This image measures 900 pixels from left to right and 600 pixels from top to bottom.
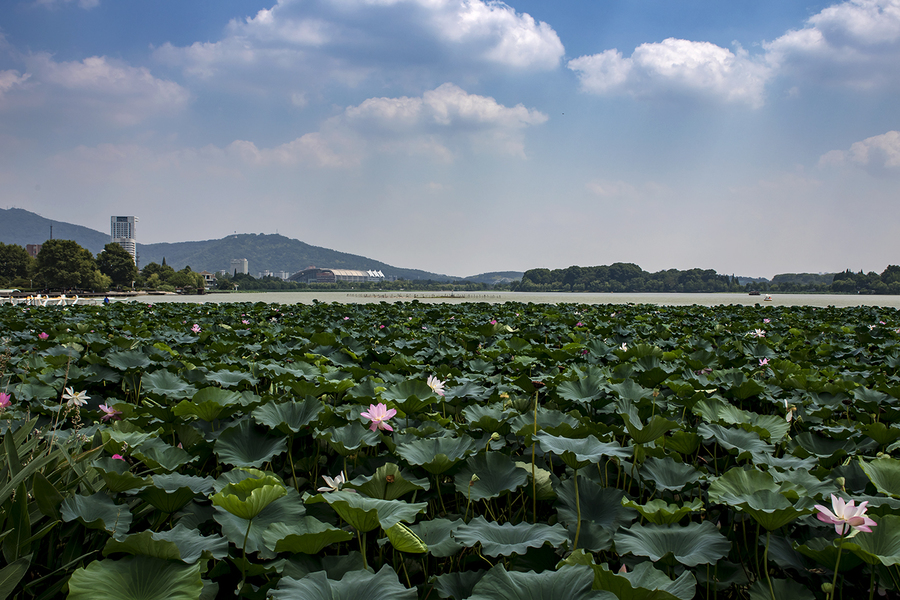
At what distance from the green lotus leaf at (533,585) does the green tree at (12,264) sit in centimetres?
8794

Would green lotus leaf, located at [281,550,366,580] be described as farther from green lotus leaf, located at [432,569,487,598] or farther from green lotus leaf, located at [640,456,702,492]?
green lotus leaf, located at [640,456,702,492]

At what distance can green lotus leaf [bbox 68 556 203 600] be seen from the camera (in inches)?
44.1

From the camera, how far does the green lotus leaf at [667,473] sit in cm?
178

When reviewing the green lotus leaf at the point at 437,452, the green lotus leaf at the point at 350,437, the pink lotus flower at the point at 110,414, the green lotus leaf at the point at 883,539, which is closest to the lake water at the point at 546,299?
the pink lotus flower at the point at 110,414

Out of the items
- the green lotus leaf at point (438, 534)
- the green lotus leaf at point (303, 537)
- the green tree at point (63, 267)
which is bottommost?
the green lotus leaf at point (438, 534)

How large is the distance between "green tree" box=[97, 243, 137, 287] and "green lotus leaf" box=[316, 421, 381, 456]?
282 ft

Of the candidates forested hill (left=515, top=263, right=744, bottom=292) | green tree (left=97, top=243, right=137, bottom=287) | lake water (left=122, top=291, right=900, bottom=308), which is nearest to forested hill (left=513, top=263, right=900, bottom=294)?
forested hill (left=515, top=263, right=744, bottom=292)

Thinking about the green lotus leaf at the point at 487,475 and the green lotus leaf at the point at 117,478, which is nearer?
the green lotus leaf at the point at 117,478

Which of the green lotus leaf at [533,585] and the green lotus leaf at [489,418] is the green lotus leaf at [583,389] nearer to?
the green lotus leaf at [489,418]

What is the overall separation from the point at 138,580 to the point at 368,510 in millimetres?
555

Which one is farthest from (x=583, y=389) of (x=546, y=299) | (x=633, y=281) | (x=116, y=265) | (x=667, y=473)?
(x=633, y=281)

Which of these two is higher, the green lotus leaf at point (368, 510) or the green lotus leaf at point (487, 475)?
the green lotus leaf at point (368, 510)

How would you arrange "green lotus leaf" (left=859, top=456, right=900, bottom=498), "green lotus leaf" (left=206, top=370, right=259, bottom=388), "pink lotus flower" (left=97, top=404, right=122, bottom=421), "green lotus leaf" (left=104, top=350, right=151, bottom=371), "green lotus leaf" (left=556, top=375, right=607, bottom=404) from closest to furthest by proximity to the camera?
"green lotus leaf" (left=859, top=456, right=900, bottom=498) → "pink lotus flower" (left=97, top=404, right=122, bottom=421) → "green lotus leaf" (left=556, top=375, right=607, bottom=404) → "green lotus leaf" (left=206, top=370, right=259, bottom=388) → "green lotus leaf" (left=104, top=350, right=151, bottom=371)

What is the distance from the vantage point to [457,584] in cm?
130
